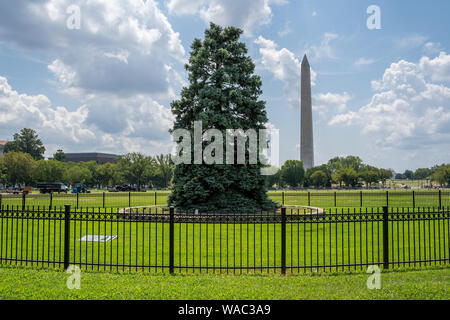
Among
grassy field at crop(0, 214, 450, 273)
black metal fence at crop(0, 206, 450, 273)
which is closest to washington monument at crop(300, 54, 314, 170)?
grassy field at crop(0, 214, 450, 273)

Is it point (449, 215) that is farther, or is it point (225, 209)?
point (225, 209)

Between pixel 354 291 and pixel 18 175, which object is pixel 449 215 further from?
pixel 18 175

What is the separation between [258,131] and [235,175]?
3.30m

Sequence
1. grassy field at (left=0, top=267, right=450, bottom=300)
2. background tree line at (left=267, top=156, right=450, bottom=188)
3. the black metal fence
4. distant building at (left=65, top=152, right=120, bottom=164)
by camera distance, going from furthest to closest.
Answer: distant building at (left=65, top=152, right=120, bottom=164), background tree line at (left=267, top=156, right=450, bottom=188), the black metal fence, grassy field at (left=0, top=267, right=450, bottom=300)

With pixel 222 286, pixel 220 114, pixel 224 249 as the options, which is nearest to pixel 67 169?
pixel 220 114

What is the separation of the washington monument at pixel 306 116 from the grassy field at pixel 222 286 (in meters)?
64.6

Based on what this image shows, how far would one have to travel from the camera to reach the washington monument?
6938cm

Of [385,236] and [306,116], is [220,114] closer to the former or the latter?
[385,236]

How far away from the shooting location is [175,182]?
2241cm

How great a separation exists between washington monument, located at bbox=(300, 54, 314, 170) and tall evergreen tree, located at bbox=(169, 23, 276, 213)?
4908cm

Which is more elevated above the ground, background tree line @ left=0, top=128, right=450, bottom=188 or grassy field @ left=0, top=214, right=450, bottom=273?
background tree line @ left=0, top=128, right=450, bottom=188

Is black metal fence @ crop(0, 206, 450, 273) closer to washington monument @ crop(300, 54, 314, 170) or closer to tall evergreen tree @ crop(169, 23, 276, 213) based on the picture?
tall evergreen tree @ crop(169, 23, 276, 213)

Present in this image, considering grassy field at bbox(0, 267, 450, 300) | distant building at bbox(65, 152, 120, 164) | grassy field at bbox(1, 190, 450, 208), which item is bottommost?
grassy field at bbox(1, 190, 450, 208)
